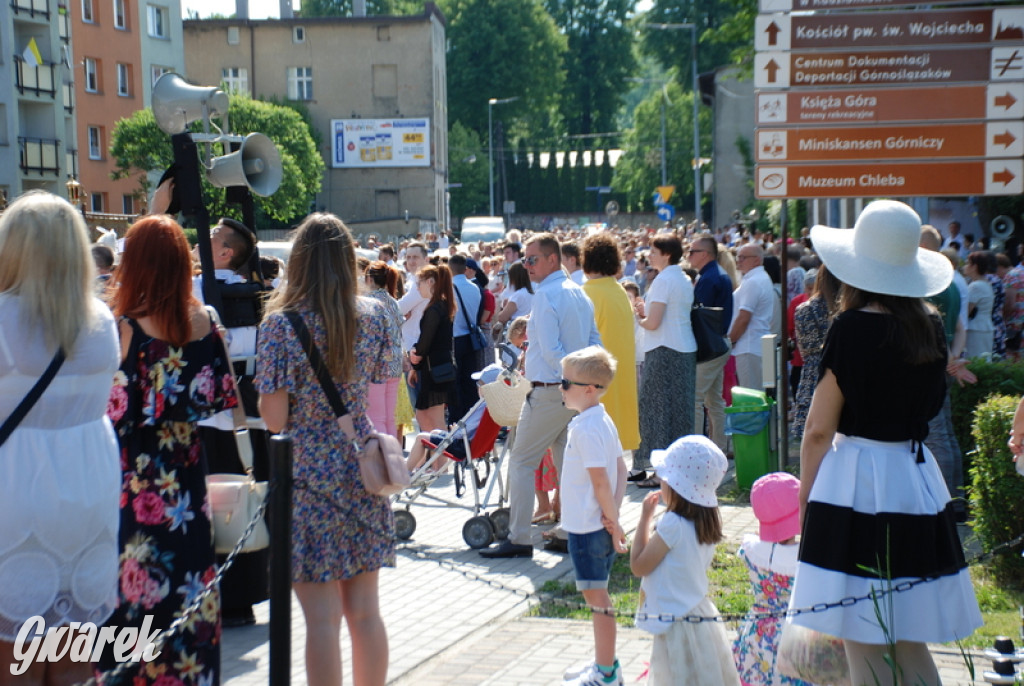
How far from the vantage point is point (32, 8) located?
44156mm

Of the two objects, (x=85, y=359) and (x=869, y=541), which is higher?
(x=85, y=359)

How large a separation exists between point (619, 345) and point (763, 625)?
14.2ft

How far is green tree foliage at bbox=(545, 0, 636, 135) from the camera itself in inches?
3339

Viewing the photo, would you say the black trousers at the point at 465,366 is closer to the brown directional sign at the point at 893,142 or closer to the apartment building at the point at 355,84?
the brown directional sign at the point at 893,142

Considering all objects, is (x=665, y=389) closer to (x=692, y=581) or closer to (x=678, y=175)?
(x=692, y=581)

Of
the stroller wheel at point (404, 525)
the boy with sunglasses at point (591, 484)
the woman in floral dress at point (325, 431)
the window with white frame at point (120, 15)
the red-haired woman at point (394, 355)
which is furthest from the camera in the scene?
the window with white frame at point (120, 15)

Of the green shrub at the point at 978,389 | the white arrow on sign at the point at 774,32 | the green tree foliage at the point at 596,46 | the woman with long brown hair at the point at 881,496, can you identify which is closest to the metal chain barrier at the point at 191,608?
the woman with long brown hair at the point at 881,496

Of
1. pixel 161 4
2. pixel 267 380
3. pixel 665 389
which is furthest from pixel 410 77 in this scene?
pixel 267 380

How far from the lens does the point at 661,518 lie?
14.8 feet

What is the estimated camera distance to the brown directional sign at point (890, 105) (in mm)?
7883

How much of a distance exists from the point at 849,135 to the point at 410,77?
210 feet

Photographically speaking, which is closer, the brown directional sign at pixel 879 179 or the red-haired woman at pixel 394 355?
the red-haired woman at pixel 394 355

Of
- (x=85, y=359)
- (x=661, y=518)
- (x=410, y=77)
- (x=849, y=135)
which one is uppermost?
(x=410, y=77)

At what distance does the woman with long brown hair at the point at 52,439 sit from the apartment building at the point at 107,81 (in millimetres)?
48541
